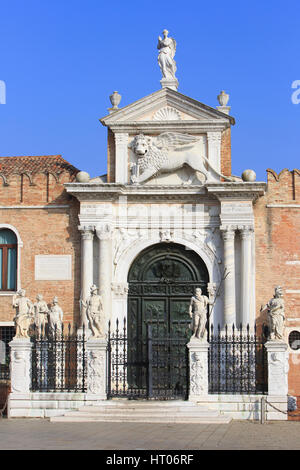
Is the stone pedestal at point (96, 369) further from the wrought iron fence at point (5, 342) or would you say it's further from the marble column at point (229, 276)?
the wrought iron fence at point (5, 342)

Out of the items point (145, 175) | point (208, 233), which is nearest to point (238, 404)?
point (208, 233)

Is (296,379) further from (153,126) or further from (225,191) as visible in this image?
(153,126)

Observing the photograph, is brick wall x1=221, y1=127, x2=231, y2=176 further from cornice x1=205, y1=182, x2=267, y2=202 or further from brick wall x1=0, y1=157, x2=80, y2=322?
brick wall x1=0, y1=157, x2=80, y2=322

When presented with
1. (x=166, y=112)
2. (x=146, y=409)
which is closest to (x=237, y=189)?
(x=166, y=112)

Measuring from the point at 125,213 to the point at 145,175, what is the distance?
129 cm

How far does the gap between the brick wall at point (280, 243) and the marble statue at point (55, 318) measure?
5739 mm

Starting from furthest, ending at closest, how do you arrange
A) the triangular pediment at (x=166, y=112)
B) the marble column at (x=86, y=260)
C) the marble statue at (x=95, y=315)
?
the triangular pediment at (x=166, y=112), the marble column at (x=86, y=260), the marble statue at (x=95, y=315)

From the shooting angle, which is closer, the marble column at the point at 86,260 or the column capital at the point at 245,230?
the column capital at the point at 245,230

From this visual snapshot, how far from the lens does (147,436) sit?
50.0 feet

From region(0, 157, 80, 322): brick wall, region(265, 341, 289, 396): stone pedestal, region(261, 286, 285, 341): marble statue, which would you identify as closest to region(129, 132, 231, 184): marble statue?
region(0, 157, 80, 322): brick wall

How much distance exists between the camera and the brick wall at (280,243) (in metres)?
24.2

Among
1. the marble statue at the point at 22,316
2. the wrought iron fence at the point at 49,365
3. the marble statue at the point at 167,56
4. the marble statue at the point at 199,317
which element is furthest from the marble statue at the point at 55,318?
the marble statue at the point at 167,56

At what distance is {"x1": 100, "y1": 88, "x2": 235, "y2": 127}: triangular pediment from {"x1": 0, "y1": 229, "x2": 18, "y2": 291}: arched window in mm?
4590

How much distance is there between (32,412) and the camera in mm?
20172
